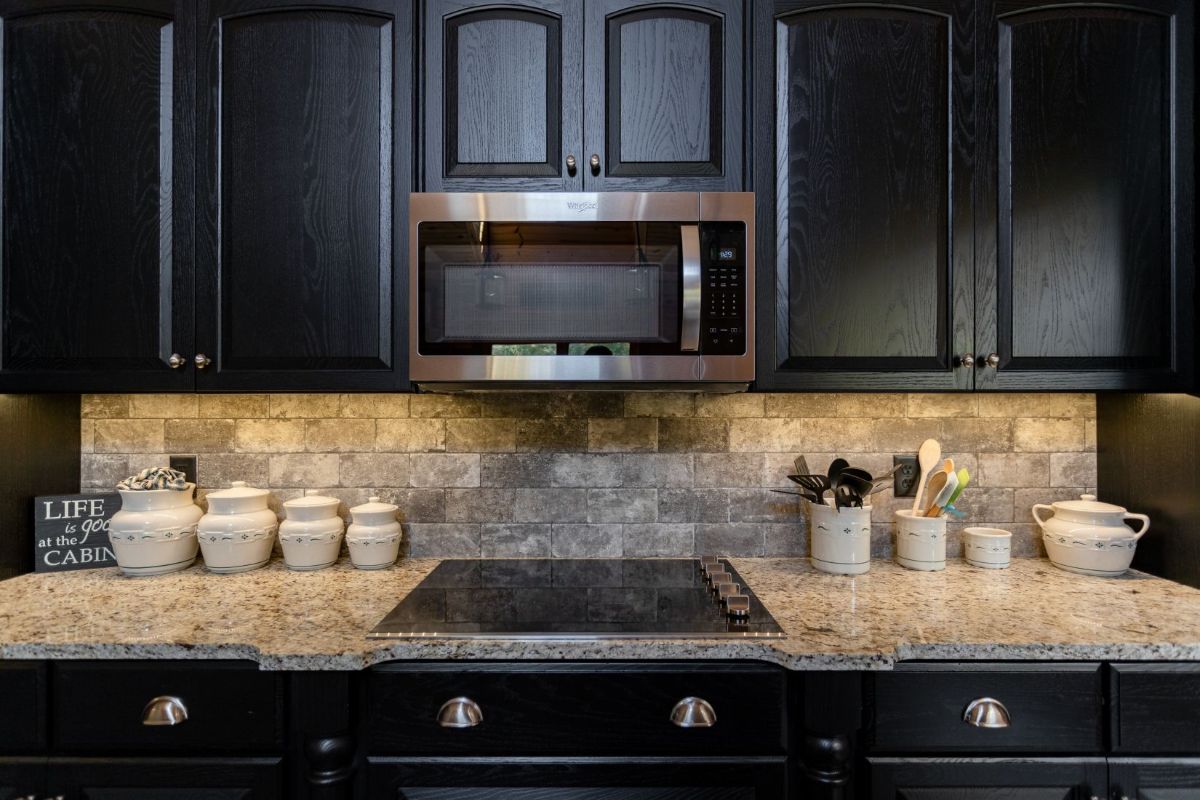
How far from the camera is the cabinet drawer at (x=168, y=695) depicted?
1.19 m

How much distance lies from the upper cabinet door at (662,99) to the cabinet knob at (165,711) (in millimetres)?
1339

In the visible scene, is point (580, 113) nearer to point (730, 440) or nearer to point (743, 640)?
point (730, 440)

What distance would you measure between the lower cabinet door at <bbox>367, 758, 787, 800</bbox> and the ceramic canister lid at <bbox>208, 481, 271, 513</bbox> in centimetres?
78

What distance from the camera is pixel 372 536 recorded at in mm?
1671

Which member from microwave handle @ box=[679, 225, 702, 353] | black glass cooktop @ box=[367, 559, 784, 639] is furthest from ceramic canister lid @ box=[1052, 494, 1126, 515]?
microwave handle @ box=[679, 225, 702, 353]

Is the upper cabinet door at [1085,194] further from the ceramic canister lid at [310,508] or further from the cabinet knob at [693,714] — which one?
the ceramic canister lid at [310,508]

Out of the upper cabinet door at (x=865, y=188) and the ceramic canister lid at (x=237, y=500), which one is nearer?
the upper cabinet door at (x=865, y=188)

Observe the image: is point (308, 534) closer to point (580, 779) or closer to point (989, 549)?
point (580, 779)

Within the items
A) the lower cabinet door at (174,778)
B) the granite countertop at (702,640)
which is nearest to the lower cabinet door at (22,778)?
the lower cabinet door at (174,778)

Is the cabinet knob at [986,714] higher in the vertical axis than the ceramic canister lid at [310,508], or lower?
lower

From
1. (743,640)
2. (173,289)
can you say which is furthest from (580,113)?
(743,640)

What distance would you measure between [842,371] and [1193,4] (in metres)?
1.20

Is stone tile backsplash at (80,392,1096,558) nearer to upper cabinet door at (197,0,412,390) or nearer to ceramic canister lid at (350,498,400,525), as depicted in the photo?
ceramic canister lid at (350,498,400,525)

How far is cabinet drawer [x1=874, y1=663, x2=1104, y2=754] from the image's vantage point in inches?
46.9
